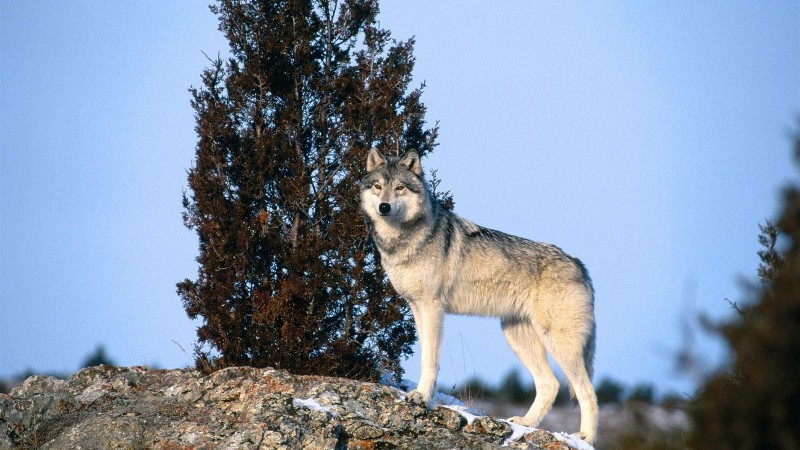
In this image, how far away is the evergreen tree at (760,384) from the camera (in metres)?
2.75

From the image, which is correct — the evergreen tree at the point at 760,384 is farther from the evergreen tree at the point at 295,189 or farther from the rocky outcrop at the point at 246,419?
the evergreen tree at the point at 295,189

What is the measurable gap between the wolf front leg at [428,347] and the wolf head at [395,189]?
988 mm

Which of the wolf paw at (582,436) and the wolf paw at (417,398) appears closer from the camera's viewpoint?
the wolf paw at (417,398)

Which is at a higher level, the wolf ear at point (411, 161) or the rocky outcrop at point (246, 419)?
the wolf ear at point (411, 161)

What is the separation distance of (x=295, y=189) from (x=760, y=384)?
7.66 m

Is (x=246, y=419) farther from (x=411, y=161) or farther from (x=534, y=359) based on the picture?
(x=534, y=359)

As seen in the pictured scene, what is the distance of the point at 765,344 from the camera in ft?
9.13

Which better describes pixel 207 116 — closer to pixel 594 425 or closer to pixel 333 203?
pixel 333 203

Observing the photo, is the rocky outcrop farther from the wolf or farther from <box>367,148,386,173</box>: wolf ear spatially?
<box>367,148,386,173</box>: wolf ear

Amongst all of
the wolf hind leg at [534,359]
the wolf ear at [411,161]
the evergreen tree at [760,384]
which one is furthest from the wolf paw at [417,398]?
the evergreen tree at [760,384]

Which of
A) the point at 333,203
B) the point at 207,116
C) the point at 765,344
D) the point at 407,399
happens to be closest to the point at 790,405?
the point at 765,344

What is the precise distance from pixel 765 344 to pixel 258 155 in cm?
777

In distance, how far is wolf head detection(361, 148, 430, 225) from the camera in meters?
8.35

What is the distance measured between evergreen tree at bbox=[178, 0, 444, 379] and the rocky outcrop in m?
1.27
